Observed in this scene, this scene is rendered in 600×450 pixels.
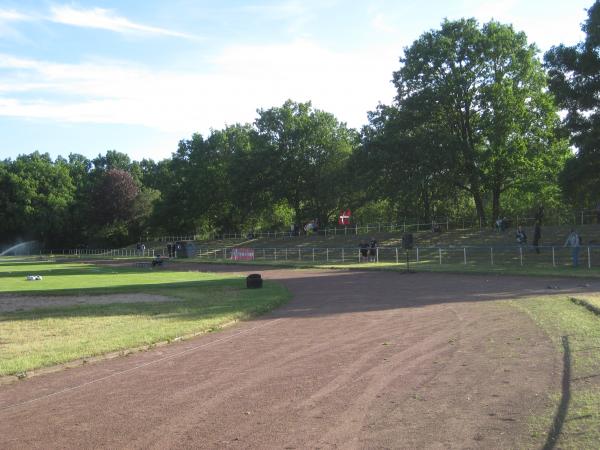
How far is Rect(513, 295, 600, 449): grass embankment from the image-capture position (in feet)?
17.5

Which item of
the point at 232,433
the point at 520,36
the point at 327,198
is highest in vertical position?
the point at 520,36

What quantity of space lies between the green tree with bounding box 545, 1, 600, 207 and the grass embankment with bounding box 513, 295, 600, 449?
870 inches

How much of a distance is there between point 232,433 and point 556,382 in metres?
4.13

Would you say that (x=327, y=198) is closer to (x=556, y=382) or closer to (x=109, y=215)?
(x=109, y=215)

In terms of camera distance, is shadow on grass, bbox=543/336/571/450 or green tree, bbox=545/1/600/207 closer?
shadow on grass, bbox=543/336/571/450

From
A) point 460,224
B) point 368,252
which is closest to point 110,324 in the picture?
point 368,252

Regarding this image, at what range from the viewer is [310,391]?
291 inches

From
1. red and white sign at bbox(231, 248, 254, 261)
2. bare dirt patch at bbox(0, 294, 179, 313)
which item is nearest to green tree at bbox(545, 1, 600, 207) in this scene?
bare dirt patch at bbox(0, 294, 179, 313)

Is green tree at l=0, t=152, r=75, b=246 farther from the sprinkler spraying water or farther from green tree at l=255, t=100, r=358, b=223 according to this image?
green tree at l=255, t=100, r=358, b=223

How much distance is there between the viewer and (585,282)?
67.4 ft

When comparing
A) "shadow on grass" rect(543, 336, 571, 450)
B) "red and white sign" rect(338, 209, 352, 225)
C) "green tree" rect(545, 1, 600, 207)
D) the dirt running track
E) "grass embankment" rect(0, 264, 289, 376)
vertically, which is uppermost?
"green tree" rect(545, 1, 600, 207)

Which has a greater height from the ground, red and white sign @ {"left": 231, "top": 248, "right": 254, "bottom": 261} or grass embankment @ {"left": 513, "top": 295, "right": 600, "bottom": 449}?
red and white sign @ {"left": 231, "top": 248, "right": 254, "bottom": 261}

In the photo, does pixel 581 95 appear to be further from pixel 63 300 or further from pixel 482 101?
pixel 63 300

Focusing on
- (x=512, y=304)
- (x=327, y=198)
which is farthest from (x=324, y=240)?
(x=512, y=304)
